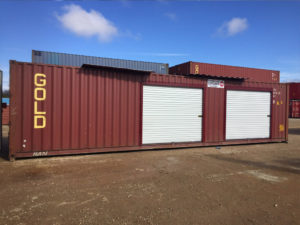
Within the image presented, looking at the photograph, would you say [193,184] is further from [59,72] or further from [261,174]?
[59,72]

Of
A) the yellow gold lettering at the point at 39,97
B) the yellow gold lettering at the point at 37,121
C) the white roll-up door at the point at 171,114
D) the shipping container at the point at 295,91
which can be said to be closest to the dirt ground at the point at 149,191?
the yellow gold lettering at the point at 37,121

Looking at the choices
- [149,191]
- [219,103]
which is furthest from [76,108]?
[219,103]

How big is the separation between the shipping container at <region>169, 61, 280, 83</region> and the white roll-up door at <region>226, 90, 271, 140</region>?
1.95 m

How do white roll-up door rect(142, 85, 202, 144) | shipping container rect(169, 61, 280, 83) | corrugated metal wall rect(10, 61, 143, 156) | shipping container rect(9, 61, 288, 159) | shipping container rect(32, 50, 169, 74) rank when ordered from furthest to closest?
shipping container rect(32, 50, 169, 74), shipping container rect(169, 61, 280, 83), white roll-up door rect(142, 85, 202, 144), shipping container rect(9, 61, 288, 159), corrugated metal wall rect(10, 61, 143, 156)

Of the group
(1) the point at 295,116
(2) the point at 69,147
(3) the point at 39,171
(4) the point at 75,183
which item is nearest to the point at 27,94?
(2) the point at 69,147

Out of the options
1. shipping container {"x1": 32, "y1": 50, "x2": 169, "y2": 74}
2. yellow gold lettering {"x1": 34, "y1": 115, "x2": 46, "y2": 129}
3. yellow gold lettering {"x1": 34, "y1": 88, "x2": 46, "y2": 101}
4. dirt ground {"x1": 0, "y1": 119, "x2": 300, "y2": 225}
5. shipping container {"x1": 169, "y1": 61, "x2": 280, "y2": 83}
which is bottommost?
dirt ground {"x1": 0, "y1": 119, "x2": 300, "y2": 225}

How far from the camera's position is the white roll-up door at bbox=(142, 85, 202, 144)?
333 inches

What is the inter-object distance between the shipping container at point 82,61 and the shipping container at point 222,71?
1575 millimetres

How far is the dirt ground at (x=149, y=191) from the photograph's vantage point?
125 inches

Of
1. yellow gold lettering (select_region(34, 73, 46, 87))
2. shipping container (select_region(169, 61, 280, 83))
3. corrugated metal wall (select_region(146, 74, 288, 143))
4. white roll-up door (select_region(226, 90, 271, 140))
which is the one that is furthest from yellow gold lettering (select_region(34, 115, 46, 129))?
shipping container (select_region(169, 61, 280, 83))

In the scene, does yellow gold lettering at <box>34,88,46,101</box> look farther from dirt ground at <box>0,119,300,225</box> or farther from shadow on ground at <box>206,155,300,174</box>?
shadow on ground at <box>206,155,300,174</box>

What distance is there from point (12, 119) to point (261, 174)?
8.28 meters

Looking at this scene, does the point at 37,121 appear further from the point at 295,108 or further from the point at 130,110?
the point at 295,108

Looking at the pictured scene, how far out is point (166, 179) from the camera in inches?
194
